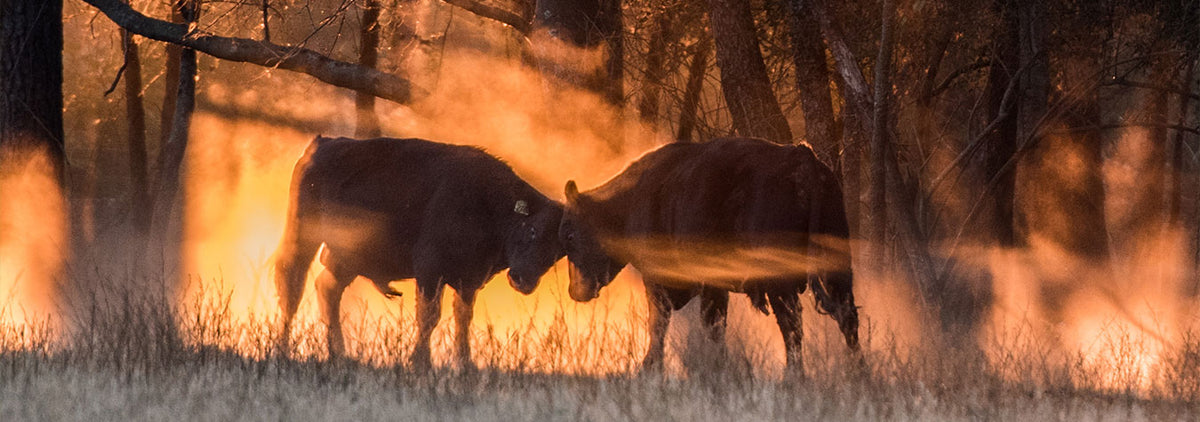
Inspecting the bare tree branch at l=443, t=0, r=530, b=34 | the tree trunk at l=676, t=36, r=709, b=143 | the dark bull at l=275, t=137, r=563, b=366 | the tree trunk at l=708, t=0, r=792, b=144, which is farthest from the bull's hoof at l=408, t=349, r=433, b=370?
A: the tree trunk at l=676, t=36, r=709, b=143

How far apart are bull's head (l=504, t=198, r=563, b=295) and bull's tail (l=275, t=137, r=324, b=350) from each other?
7.01ft

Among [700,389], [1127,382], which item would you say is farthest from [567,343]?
[1127,382]

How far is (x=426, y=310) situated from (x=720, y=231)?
209cm

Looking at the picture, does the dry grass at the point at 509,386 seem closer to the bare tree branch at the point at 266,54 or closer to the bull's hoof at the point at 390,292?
the bull's hoof at the point at 390,292

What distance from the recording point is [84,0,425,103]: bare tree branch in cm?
1370

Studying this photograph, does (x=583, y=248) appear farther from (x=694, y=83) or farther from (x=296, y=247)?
(x=694, y=83)

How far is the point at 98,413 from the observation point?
742cm

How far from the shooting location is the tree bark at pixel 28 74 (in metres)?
13.0

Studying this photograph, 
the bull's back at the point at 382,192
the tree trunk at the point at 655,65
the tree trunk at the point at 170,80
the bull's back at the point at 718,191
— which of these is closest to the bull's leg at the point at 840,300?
the bull's back at the point at 718,191

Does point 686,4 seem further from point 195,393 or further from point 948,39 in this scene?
point 195,393

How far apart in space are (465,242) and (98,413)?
3.55 metres

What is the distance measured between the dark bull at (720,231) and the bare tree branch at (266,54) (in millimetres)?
4127

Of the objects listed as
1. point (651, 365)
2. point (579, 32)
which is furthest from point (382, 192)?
point (579, 32)

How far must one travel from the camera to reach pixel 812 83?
12867 millimetres
